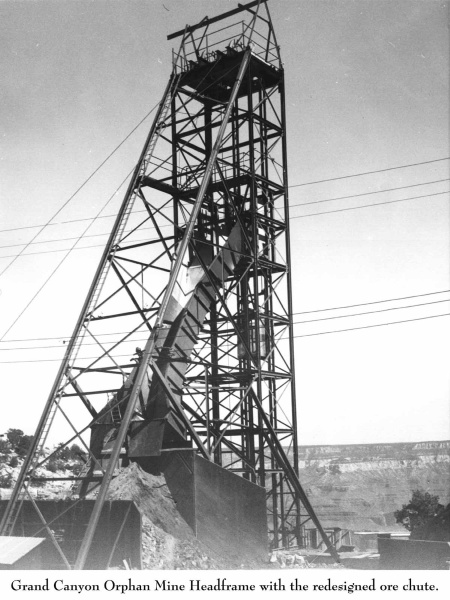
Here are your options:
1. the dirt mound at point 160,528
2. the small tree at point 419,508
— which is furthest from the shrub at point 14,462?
the dirt mound at point 160,528

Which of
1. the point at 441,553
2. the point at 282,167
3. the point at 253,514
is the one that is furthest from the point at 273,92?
the point at 441,553

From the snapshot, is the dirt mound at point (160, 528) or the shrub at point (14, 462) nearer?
the dirt mound at point (160, 528)

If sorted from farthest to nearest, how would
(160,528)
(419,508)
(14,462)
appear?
(419,508)
(14,462)
(160,528)

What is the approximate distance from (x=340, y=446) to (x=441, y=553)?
7323 centimetres

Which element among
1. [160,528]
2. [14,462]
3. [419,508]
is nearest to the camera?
[160,528]

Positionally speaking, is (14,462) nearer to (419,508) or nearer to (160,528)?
(419,508)

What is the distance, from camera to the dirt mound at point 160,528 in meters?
12.7

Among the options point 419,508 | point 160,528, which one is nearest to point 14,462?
point 419,508

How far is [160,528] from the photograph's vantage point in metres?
13.1

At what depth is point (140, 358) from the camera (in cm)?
1511

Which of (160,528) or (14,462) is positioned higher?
(14,462)

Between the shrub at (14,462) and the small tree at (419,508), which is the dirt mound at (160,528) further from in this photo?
the shrub at (14,462)

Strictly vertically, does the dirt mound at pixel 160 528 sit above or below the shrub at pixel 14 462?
below
